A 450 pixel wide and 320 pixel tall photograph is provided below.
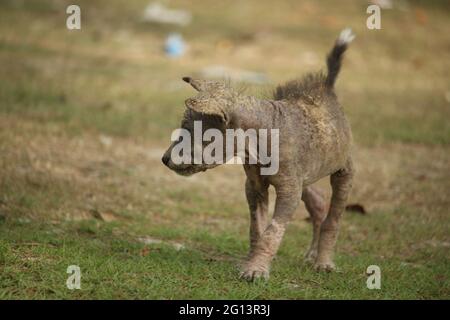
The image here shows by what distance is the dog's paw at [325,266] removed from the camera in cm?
649

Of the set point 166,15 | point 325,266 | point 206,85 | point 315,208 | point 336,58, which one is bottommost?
point 325,266

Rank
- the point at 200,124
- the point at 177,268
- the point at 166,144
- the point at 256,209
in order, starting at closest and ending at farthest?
1. the point at 200,124
2. the point at 177,268
3. the point at 256,209
4. the point at 166,144

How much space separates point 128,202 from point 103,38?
11764 millimetres

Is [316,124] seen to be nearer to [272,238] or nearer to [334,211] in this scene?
[334,211]

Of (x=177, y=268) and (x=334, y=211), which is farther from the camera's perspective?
(x=334, y=211)

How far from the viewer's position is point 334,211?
671 cm

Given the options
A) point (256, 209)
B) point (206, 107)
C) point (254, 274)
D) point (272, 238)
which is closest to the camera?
point (206, 107)

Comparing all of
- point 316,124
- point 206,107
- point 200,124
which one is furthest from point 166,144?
point 206,107

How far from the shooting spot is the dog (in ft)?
18.2

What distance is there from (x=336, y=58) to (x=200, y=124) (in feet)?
6.54

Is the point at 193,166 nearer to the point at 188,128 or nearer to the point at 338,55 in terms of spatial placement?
the point at 188,128

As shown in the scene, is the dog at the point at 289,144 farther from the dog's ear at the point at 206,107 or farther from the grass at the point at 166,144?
the grass at the point at 166,144

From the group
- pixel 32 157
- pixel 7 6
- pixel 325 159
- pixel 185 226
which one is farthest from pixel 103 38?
pixel 325 159

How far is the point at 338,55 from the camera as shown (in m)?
6.91
